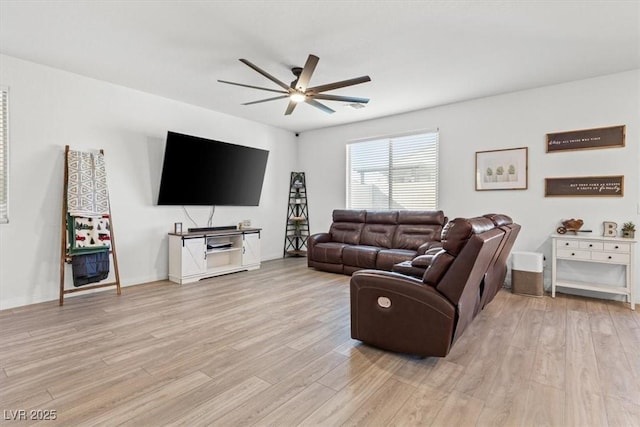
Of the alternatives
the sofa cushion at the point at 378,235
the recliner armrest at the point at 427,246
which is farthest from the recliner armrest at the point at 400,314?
the sofa cushion at the point at 378,235

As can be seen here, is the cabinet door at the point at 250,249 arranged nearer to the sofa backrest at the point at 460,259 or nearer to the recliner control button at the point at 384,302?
the recliner control button at the point at 384,302

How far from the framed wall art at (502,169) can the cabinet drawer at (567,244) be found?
3.04 ft

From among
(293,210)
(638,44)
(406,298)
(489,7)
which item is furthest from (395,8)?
(293,210)

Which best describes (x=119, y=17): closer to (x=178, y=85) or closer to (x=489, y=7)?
(x=178, y=85)

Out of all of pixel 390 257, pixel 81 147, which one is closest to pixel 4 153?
pixel 81 147

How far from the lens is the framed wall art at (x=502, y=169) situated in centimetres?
460

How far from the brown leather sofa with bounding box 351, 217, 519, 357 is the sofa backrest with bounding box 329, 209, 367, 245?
127 inches

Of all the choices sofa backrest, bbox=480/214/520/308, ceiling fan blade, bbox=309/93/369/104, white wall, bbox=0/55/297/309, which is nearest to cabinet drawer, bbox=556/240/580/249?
sofa backrest, bbox=480/214/520/308

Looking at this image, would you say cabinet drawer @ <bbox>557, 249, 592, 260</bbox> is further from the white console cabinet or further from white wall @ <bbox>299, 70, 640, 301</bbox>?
the white console cabinet

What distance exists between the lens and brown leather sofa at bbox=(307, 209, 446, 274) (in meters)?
4.97

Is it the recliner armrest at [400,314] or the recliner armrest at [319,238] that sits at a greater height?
the recliner armrest at [319,238]

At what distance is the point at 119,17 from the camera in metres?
2.77

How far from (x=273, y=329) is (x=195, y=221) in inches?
121

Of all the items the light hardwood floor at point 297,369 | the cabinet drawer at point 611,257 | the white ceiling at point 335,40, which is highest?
the white ceiling at point 335,40
